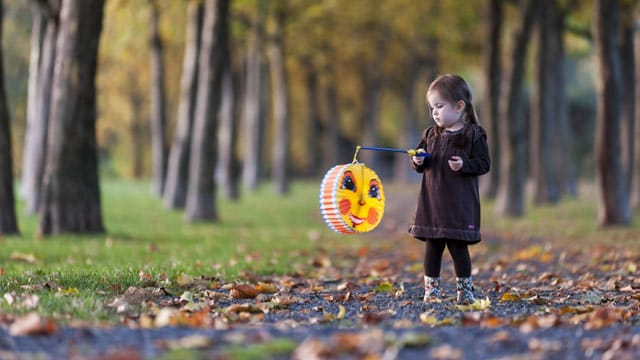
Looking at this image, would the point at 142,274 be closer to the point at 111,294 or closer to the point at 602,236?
the point at 111,294

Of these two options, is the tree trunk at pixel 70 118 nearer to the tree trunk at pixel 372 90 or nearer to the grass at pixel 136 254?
the grass at pixel 136 254

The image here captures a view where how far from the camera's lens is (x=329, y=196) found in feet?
23.9

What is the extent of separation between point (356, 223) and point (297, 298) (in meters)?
0.79

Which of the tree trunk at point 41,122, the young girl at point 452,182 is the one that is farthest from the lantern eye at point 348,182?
the tree trunk at point 41,122

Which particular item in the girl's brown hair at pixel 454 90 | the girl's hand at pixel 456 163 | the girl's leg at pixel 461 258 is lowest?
the girl's leg at pixel 461 258

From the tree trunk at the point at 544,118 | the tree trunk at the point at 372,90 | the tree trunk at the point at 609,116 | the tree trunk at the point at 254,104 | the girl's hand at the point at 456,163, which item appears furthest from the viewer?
the tree trunk at the point at 372,90

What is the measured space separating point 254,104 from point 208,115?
15559mm

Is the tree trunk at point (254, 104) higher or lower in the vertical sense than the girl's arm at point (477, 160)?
higher

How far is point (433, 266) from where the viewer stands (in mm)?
7539

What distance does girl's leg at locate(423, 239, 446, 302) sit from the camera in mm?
7496

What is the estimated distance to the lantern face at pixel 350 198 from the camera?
729cm

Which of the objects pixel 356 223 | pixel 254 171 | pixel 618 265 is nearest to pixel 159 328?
pixel 356 223

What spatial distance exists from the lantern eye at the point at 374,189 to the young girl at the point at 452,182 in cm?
37

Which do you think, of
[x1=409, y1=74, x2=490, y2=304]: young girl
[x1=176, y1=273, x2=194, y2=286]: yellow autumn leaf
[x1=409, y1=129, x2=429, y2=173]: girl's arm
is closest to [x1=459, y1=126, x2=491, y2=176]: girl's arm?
[x1=409, y1=74, x2=490, y2=304]: young girl
